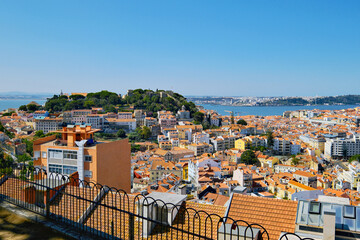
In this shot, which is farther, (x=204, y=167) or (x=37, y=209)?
(x=204, y=167)

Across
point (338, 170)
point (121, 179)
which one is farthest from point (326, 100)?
point (121, 179)

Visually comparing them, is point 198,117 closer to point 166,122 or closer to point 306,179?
point 166,122

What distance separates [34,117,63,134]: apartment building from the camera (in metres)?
34.5

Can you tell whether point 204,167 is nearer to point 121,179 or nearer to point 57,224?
point 121,179

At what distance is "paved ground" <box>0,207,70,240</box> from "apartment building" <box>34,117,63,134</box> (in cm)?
3476

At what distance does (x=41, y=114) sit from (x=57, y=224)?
1558 inches

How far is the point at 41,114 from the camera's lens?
1505 inches

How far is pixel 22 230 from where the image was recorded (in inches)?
87.4

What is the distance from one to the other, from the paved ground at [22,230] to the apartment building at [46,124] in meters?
34.8

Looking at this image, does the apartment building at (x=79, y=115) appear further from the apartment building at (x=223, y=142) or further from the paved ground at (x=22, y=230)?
the paved ground at (x=22, y=230)

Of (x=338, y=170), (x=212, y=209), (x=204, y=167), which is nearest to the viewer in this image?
(x=212, y=209)

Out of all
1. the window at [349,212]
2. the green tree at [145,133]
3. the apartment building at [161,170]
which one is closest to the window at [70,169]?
the window at [349,212]

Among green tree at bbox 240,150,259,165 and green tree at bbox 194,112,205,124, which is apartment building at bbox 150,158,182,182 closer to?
green tree at bbox 240,150,259,165

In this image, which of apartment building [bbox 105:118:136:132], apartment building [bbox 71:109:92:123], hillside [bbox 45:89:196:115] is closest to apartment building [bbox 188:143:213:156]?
apartment building [bbox 105:118:136:132]
